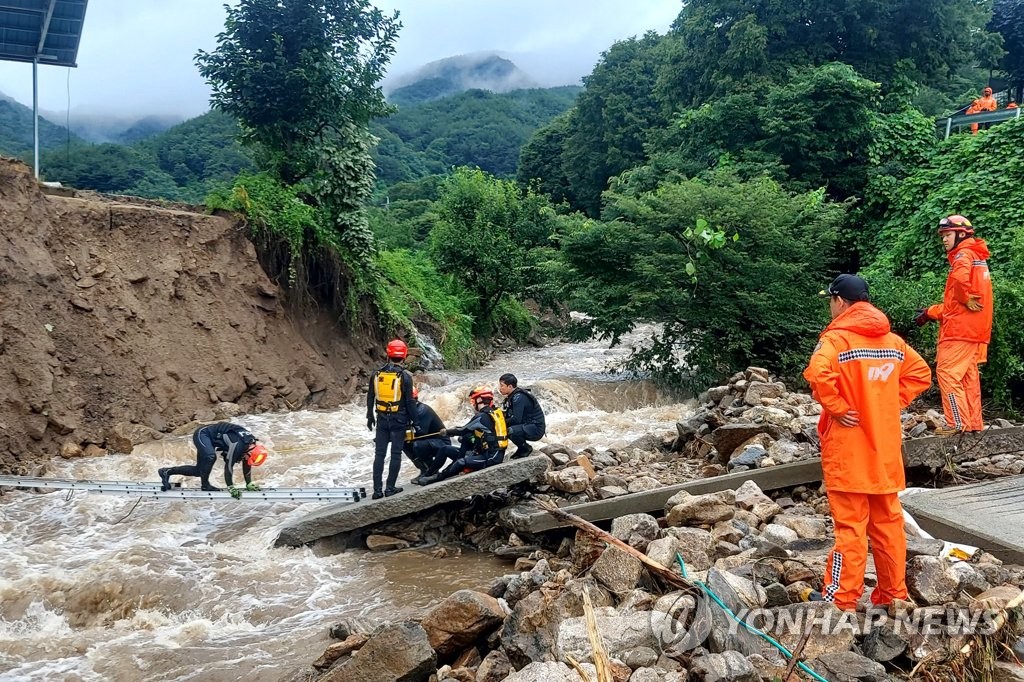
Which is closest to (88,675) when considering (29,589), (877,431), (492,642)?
(29,589)

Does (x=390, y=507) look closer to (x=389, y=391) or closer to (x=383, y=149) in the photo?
(x=389, y=391)

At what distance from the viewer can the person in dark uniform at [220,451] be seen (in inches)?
329

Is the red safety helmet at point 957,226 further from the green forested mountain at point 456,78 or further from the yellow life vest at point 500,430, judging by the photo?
the green forested mountain at point 456,78

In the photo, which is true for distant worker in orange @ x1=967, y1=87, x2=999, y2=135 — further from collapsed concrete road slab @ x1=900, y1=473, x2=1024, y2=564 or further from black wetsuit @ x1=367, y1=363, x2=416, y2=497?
black wetsuit @ x1=367, y1=363, x2=416, y2=497

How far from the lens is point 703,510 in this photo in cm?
616

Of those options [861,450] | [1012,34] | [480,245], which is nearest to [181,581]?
[861,450]

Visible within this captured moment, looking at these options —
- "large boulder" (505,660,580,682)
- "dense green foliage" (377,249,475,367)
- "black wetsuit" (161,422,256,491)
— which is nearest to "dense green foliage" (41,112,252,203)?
"dense green foliage" (377,249,475,367)

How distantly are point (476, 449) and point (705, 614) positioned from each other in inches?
168

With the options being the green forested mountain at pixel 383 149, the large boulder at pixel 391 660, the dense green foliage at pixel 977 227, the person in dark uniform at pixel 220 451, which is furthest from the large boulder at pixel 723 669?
the green forested mountain at pixel 383 149

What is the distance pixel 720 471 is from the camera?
8273mm

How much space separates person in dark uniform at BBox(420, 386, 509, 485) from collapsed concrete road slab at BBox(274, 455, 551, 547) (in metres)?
0.38

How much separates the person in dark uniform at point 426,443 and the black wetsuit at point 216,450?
73.8 inches

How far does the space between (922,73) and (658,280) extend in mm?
14813

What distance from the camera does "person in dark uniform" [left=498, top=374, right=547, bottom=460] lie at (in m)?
8.32
